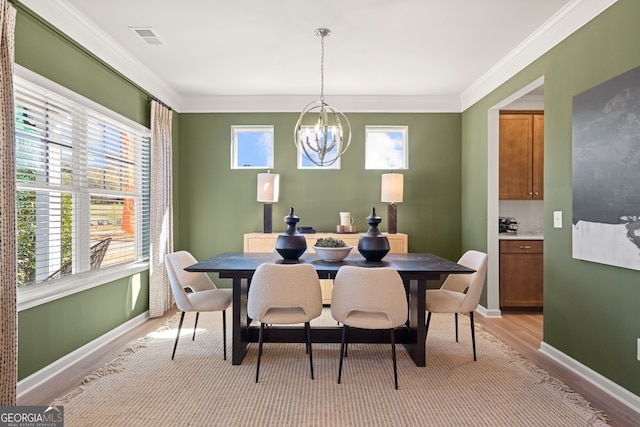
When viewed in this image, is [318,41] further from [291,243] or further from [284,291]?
[284,291]

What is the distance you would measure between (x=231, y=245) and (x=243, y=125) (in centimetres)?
166

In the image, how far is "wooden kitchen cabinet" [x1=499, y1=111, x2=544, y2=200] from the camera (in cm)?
471

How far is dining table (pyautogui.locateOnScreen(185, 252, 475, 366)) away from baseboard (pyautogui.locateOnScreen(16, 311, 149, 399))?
124cm

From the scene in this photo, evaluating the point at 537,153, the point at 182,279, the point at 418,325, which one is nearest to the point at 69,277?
the point at 182,279

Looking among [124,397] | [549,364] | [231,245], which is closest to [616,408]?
[549,364]

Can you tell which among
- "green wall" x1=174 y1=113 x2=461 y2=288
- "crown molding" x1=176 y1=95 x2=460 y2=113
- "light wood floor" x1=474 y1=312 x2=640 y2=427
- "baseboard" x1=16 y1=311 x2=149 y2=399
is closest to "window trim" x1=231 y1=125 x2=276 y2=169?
"green wall" x1=174 y1=113 x2=461 y2=288

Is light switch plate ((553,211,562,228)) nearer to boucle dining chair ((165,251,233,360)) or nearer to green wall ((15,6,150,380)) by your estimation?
boucle dining chair ((165,251,233,360))

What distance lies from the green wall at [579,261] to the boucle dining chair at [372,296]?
52.9 inches

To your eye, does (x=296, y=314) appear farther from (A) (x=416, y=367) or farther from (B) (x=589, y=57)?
(B) (x=589, y=57)

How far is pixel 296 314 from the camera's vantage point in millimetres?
2812

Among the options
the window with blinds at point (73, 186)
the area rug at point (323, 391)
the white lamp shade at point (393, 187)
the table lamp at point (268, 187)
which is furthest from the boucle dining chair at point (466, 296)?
the window with blinds at point (73, 186)

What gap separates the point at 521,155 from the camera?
186 inches

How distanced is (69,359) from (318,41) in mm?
3356

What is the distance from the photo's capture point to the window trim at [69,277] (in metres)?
2.61
